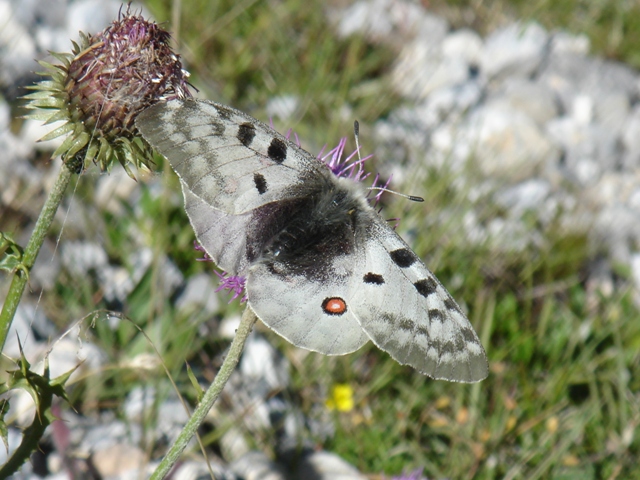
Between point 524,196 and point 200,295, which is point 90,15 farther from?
point 524,196

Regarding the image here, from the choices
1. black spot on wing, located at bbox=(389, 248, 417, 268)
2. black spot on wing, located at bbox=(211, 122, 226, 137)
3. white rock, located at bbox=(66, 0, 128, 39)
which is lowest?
white rock, located at bbox=(66, 0, 128, 39)

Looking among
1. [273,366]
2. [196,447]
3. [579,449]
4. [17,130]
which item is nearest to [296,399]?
[273,366]

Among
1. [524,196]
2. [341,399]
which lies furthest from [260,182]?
[524,196]

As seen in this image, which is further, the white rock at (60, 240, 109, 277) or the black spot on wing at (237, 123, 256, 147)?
the white rock at (60, 240, 109, 277)

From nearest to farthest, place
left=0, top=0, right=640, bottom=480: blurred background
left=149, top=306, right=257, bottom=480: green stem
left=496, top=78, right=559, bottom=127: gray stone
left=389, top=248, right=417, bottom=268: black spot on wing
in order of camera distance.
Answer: left=149, top=306, right=257, bottom=480: green stem < left=389, top=248, right=417, bottom=268: black spot on wing < left=0, top=0, right=640, bottom=480: blurred background < left=496, top=78, right=559, bottom=127: gray stone

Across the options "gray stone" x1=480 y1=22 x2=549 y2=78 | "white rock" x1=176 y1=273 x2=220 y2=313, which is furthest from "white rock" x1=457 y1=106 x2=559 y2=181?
"white rock" x1=176 y1=273 x2=220 y2=313

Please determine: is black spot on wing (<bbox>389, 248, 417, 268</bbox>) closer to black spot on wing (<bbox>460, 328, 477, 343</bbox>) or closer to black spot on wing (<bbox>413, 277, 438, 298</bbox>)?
black spot on wing (<bbox>413, 277, 438, 298</bbox>)
